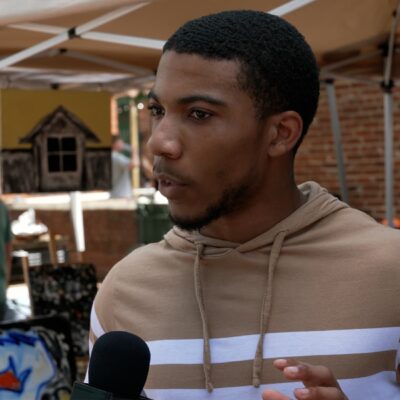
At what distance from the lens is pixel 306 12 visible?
454cm

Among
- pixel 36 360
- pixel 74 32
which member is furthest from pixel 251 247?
pixel 74 32

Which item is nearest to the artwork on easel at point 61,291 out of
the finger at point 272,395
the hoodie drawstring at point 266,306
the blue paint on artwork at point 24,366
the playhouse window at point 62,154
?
the playhouse window at point 62,154

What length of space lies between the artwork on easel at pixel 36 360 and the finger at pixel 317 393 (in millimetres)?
Result: 2538

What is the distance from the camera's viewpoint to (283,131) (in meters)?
1.50

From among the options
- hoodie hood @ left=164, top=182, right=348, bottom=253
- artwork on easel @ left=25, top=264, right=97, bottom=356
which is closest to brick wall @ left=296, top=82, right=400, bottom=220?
artwork on easel @ left=25, top=264, right=97, bottom=356

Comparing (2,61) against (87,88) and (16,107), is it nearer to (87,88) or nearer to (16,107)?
(16,107)

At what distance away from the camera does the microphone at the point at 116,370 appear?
3.72 ft

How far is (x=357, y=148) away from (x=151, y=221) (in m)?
3.75

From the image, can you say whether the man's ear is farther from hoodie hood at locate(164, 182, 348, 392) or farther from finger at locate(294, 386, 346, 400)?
finger at locate(294, 386, 346, 400)

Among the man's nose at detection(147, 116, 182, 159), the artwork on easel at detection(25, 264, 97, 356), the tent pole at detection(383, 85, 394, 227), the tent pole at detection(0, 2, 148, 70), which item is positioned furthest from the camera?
the tent pole at detection(383, 85, 394, 227)

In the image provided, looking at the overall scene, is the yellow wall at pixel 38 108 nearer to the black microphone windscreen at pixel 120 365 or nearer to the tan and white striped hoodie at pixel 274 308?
the tan and white striped hoodie at pixel 274 308

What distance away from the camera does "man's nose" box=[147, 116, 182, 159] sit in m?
1.41

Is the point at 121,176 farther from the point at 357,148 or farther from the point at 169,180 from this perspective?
the point at 169,180

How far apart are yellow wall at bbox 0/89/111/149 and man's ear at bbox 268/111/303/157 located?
4.21 metres
